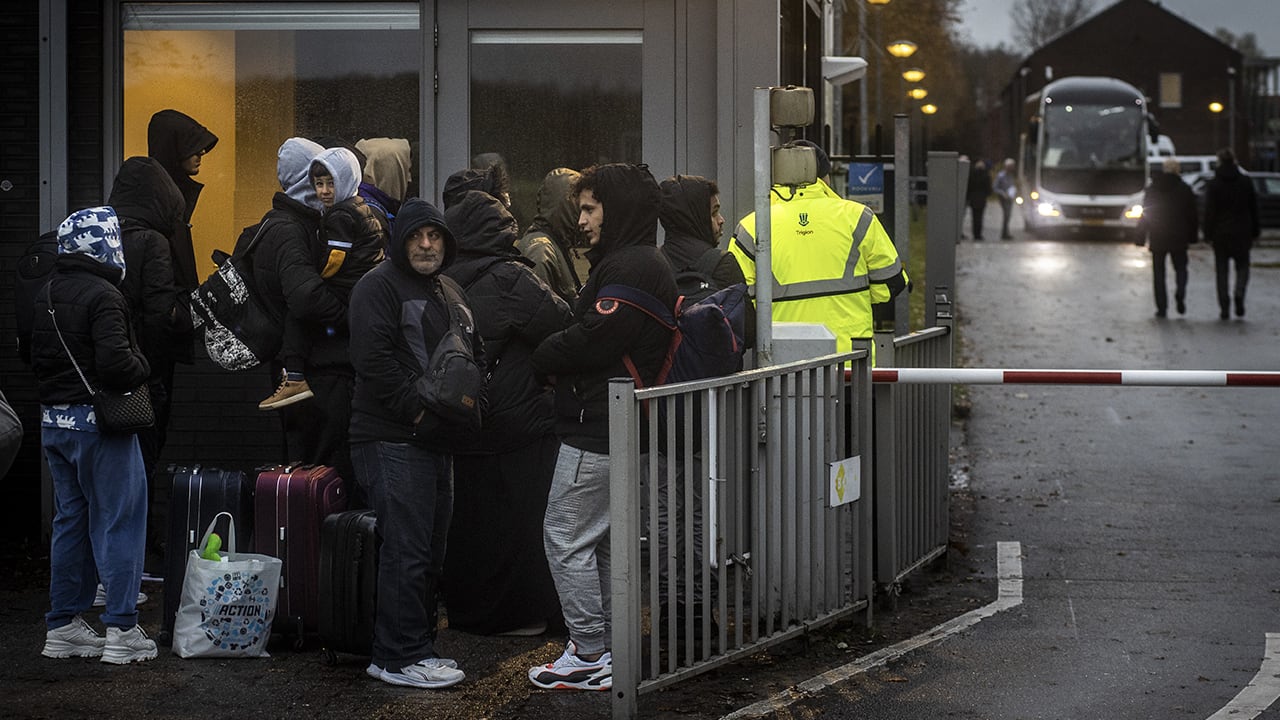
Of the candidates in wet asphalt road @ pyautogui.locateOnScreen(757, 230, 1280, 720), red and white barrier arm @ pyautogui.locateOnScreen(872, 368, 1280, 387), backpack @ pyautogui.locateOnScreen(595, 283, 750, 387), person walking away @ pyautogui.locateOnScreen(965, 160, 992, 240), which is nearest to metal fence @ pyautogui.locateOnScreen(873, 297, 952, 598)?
red and white barrier arm @ pyautogui.locateOnScreen(872, 368, 1280, 387)

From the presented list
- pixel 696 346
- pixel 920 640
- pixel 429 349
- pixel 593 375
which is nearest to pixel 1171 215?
pixel 920 640

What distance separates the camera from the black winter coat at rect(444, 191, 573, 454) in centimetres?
700

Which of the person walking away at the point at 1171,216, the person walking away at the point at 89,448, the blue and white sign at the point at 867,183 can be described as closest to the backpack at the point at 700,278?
the person walking away at the point at 89,448

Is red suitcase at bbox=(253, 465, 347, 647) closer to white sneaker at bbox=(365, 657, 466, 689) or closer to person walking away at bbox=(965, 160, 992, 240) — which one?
white sneaker at bbox=(365, 657, 466, 689)

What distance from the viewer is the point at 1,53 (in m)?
9.12

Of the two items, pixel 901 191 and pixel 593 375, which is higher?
pixel 901 191

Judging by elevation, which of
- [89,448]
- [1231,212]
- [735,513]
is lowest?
[735,513]

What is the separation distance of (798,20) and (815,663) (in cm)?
689

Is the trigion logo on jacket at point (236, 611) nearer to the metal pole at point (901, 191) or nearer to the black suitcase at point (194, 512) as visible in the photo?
the black suitcase at point (194, 512)

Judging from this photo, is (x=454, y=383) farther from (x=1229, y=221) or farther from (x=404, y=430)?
(x=1229, y=221)

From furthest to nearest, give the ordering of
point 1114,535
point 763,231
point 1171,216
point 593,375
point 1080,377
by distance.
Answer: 1. point 1171,216
2. point 1114,535
3. point 1080,377
4. point 763,231
5. point 593,375

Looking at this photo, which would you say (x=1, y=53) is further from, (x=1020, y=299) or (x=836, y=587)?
(x=1020, y=299)

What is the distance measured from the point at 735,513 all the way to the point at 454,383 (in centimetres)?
114

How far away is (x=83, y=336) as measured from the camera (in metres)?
6.43
